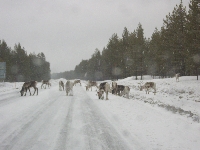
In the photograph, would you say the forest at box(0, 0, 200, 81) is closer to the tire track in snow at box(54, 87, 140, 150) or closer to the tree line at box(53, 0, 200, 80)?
the tree line at box(53, 0, 200, 80)

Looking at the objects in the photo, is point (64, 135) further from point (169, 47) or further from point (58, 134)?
point (169, 47)

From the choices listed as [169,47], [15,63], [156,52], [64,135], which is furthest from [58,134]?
[15,63]

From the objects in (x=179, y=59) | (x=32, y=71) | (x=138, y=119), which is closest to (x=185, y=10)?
(x=179, y=59)

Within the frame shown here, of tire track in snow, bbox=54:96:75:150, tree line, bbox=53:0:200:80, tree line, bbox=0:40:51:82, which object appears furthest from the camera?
tree line, bbox=0:40:51:82

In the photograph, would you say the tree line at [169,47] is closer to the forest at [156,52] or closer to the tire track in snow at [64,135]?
the forest at [156,52]

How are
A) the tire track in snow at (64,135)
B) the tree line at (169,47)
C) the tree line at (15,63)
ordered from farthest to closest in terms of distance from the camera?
the tree line at (15,63) → the tree line at (169,47) → the tire track in snow at (64,135)

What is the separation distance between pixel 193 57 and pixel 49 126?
25.3 metres

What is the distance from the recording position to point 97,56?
8425cm

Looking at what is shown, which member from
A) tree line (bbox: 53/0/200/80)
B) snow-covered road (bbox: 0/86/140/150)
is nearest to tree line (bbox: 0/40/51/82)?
tree line (bbox: 53/0/200/80)

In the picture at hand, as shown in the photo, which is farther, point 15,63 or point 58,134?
point 15,63

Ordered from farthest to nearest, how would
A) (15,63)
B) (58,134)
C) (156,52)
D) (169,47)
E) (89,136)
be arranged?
1. (15,63)
2. (156,52)
3. (169,47)
4. (58,134)
5. (89,136)

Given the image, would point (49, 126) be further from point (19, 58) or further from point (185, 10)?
point (19, 58)

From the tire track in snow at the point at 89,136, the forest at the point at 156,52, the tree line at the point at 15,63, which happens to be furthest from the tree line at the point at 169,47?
the tree line at the point at 15,63

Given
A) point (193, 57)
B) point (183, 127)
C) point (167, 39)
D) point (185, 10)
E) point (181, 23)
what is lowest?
point (183, 127)
